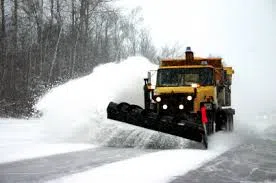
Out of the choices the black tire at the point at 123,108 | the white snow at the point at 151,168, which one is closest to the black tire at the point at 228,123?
the white snow at the point at 151,168

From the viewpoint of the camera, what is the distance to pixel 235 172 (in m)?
8.98

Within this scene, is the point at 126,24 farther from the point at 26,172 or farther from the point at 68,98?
the point at 26,172

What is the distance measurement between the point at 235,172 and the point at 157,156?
8.50 ft

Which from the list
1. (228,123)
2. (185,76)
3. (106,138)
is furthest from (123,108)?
(228,123)

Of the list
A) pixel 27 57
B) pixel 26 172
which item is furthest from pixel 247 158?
pixel 27 57

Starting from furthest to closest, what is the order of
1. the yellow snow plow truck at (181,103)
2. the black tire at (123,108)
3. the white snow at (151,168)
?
the black tire at (123,108)
the yellow snow plow truck at (181,103)
the white snow at (151,168)

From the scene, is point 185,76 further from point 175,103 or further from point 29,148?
point 29,148

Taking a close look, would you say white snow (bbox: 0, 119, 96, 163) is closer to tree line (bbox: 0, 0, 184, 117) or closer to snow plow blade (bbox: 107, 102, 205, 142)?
snow plow blade (bbox: 107, 102, 205, 142)

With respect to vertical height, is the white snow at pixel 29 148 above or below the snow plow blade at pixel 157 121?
below

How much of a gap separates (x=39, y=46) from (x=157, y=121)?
30.1 m

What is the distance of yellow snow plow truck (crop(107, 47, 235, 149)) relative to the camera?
12805 mm

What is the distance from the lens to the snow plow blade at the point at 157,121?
496 inches

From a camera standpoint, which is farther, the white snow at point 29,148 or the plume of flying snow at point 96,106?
the plume of flying snow at point 96,106

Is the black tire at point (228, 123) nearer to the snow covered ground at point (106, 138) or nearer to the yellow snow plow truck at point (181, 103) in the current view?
the snow covered ground at point (106, 138)
